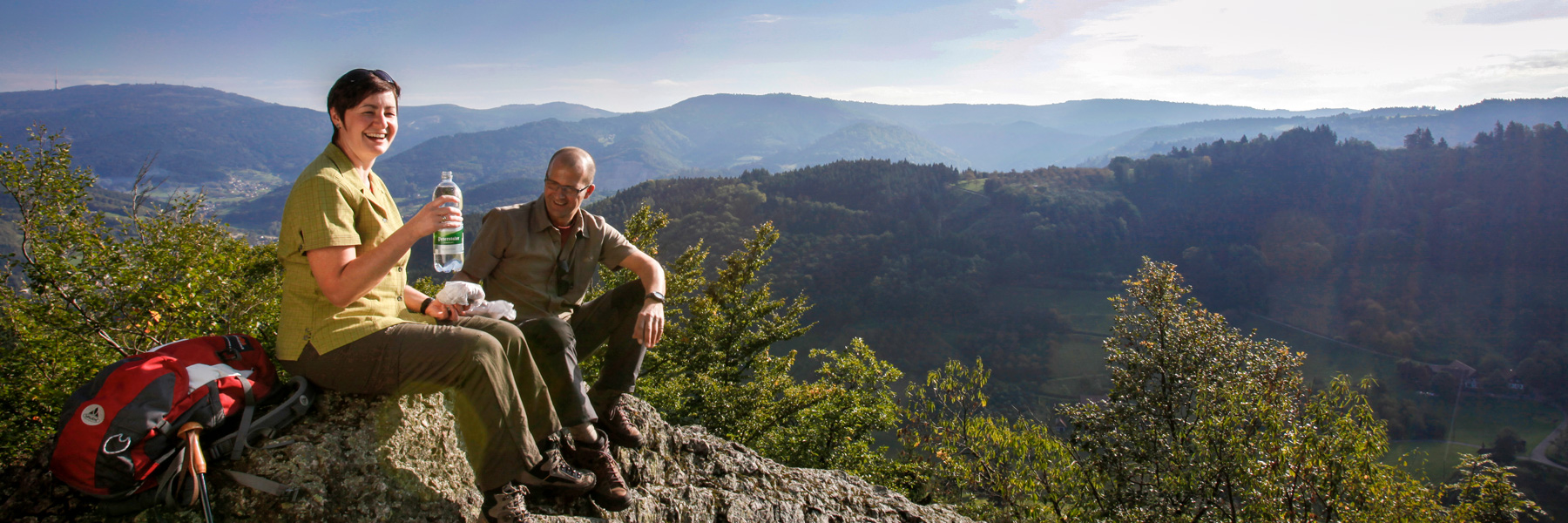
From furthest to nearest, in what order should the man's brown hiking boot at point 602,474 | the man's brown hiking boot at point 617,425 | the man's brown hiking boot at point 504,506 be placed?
the man's brown hiking boot at point 617,425 < the man's brown hiking boot at point 602,474 < the man's brown hiking boot at point 504,506

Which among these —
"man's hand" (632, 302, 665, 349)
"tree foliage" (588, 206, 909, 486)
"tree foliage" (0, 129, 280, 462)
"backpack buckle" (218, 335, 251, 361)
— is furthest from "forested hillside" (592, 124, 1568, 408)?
"backpack buckle" (218, 335, 251, 361)

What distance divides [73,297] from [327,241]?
848cm

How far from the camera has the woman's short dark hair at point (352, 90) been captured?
3127 mm

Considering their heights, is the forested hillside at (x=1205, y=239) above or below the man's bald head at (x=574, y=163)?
below

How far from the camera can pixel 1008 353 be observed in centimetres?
11031

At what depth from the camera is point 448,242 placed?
3.46 m

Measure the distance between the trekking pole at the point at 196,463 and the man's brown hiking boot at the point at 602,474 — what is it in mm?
1697

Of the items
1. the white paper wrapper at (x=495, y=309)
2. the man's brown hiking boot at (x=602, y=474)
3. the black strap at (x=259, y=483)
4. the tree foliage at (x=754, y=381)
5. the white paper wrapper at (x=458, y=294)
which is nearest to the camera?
the black strap at (x=259, y=483)

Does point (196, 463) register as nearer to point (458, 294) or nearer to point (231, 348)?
point (231, 348)

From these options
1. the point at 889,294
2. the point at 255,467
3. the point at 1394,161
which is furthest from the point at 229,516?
the point at 1394,161

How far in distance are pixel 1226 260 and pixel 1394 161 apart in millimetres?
72639

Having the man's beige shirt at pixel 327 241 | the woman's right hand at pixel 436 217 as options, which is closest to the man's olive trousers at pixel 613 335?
the man's beige shirt at pixel 327 241

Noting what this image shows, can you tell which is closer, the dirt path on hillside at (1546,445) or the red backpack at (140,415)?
the red backpack at (140,415)

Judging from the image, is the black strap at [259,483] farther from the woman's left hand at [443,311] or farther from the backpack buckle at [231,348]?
the woman's left hand at [443,311]
